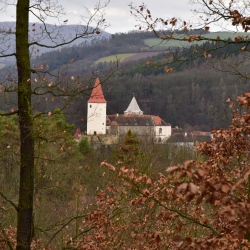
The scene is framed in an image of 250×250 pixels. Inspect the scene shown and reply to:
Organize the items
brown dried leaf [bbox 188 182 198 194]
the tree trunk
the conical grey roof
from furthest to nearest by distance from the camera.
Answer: the conical grey roof
the tree trunk
brown dried leaf [bbox 188 182 198 194]

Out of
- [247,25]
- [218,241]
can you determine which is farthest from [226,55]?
[218,241]

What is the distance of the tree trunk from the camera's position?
558cm

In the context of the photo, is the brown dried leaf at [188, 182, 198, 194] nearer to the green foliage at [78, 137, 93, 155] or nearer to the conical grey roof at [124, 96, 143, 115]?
the green foliage at [78, 137, 93, 155]

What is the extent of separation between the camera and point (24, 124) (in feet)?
18.4

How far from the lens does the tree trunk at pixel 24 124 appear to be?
220 inches

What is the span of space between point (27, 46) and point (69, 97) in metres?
0.80

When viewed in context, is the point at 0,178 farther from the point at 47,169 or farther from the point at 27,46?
the point at 27,46

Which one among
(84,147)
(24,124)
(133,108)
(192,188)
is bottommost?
(84,147)

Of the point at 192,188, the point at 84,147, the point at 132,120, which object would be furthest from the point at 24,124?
the point at 132,120

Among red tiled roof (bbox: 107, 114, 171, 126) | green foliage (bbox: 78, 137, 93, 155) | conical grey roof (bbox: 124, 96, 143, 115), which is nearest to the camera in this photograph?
green foliage (bbox: 78, 137, 93, 155)

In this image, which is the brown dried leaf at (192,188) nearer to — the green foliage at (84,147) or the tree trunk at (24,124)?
the tree trunk at (24,124)

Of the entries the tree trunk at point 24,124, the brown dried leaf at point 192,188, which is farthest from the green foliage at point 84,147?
the brown dried leaf at point 192,188

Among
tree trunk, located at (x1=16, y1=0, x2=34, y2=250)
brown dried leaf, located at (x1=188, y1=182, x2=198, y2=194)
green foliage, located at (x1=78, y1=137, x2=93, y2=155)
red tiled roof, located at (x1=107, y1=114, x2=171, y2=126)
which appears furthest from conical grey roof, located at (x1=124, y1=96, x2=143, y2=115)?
brown dried leaf, located at (x1=188, y1=182, x2=198, y2=194)

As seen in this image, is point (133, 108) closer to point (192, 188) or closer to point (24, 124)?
point (24, 124)
